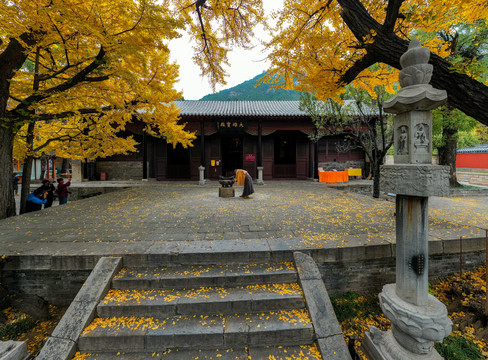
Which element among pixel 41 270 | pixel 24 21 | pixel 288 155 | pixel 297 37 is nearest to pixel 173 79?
pixel 24 21

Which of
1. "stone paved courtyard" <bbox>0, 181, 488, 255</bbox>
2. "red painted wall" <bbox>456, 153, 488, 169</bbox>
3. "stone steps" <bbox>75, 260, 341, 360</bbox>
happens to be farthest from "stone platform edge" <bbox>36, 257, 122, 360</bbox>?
"red painted wall" <bbox>456, 153, 488, 169</bbox>

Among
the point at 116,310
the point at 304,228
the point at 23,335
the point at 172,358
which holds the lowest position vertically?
the point at 23,335

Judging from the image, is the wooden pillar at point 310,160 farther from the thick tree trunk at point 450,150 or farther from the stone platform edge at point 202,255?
the stone platform edge at point 202,255

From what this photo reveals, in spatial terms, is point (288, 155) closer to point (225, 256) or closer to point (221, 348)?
point (225, 256)

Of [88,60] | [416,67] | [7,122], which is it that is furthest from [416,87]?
[7,122]

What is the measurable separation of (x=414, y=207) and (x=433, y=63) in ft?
9.25

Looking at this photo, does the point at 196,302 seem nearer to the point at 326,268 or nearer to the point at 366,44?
the point at 326,268

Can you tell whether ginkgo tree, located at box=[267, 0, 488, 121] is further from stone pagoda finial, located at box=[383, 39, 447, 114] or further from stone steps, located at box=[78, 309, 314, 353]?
stone steps, located at box=[78, 309, 314, 353]

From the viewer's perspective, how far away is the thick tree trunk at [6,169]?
215 inches

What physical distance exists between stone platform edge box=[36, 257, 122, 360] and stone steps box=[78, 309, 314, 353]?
0.35 ft

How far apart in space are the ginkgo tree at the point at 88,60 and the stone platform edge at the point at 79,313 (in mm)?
4241

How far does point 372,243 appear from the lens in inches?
137

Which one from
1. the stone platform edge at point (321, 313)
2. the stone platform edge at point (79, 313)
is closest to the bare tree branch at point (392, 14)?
the stone platform edge at point (321, 313)

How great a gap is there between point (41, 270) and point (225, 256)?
9.68 ft
